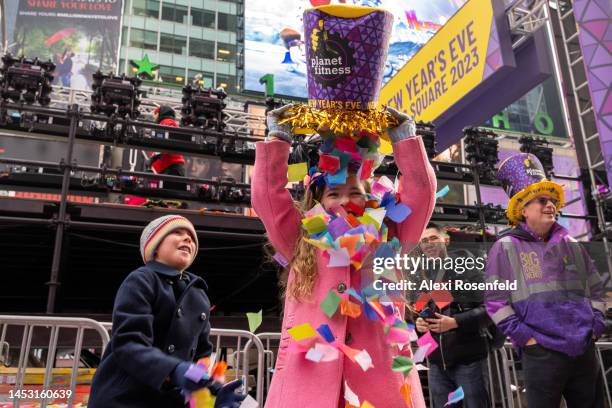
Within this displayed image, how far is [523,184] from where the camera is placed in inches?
132

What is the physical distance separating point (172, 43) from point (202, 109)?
946 inches

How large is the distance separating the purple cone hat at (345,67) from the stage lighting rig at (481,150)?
6291 mm

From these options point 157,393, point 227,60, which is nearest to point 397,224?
point 157,393

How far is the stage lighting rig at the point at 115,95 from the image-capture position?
7.19 meters

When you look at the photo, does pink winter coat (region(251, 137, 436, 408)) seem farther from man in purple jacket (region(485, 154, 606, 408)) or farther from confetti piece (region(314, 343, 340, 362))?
man in purple jacket (region(485, 154, 606, 408))

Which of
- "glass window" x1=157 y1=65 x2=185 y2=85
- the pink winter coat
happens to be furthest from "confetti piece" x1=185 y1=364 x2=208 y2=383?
"glass window" x1=157 y1=65 x2=185 y2=85

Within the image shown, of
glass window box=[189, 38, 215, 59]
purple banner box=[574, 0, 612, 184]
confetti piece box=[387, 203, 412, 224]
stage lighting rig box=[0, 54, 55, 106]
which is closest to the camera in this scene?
confetti piece box=[387, 203, 412, 224]

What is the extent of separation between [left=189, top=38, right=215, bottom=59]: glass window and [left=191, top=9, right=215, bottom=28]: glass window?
45.8 inches

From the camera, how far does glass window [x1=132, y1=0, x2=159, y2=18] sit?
29578mm

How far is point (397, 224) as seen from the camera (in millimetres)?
2090

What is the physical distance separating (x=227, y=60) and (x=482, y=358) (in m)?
28.8

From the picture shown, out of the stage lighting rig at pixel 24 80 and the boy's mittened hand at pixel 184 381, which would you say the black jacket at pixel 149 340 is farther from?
the stage lighting rig at pixel 24 80

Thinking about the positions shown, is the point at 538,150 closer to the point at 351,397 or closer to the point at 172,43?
the point at 351,397

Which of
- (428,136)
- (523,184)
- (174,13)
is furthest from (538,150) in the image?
(174,13)
